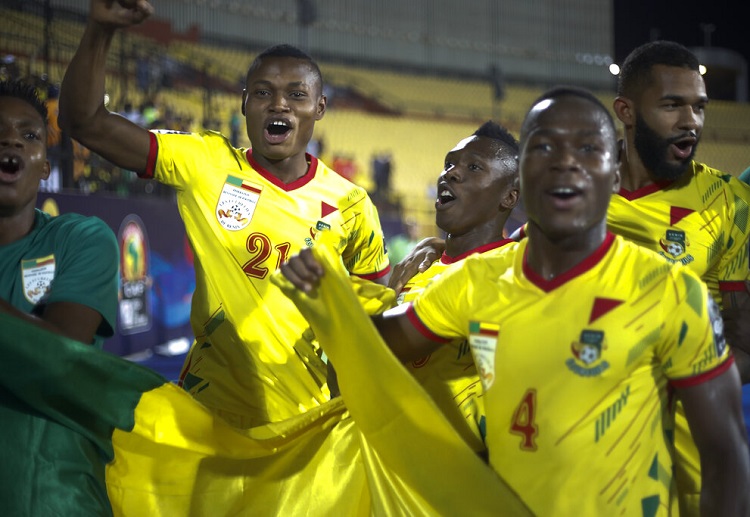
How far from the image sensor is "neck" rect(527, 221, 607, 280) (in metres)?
2.25

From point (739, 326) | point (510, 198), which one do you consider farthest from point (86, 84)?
point (739, 326)

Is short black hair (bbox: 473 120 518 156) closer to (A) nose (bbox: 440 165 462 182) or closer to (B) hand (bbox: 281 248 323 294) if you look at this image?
(A) nose (bbox: 440 165 462 182)

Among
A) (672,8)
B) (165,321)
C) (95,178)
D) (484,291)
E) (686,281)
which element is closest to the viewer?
(686,281)

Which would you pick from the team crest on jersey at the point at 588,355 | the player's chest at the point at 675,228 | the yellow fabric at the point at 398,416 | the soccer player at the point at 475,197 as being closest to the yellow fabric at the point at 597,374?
the team crest on jersey at the point at 588,355

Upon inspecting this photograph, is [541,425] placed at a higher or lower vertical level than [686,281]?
lower

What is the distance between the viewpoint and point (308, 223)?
3.71m

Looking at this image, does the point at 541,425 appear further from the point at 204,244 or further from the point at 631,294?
the point at 204,244

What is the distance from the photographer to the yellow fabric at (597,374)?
212 cm

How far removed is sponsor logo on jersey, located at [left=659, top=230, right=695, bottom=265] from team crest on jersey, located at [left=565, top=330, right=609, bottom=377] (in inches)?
47.4

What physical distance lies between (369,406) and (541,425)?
0.49 m

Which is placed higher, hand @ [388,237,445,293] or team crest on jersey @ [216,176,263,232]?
team crest on jersey @ [216,176,263,232]

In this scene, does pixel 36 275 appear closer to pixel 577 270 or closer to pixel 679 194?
pixel 577 270

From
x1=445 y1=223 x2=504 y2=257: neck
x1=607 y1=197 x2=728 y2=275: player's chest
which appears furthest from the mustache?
x1=445 y1=223 x2=504 y2=257: neck

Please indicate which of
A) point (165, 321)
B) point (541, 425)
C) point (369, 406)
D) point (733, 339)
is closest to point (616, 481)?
point (541, 425)
